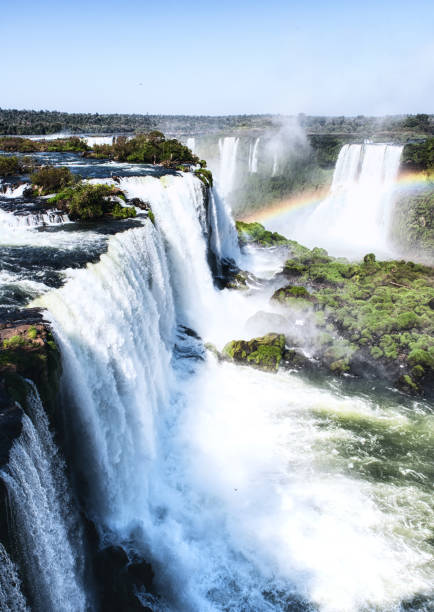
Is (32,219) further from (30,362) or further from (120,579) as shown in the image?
(120,579)

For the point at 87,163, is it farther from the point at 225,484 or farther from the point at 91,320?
the point at 225,484

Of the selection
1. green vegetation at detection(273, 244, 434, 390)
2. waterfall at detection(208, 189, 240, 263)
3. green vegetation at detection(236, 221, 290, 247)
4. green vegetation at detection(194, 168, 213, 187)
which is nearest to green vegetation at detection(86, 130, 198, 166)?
green vegetation at detection(194, 168, 213, 187)

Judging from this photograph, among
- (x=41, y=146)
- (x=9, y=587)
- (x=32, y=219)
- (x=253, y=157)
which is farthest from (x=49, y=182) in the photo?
(x=253, y=157)

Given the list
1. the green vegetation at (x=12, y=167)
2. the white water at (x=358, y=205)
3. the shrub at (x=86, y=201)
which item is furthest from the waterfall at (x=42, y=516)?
the white water at (x=358, y=205)

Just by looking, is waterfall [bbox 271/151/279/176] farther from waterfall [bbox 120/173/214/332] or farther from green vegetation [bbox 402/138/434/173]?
waterfall [bbox 120/173/214/332]

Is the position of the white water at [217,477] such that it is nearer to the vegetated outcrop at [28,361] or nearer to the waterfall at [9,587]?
the vegetated outcrop at [28,361]

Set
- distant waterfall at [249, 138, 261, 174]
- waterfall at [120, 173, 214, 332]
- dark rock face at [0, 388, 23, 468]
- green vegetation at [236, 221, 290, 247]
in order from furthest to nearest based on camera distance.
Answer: distant waterfall at [249, 138, 261, 174]
green vegetation at [236, 221, 290, 247]
waterfall at [120, 173, 214, 332]
dark rock face at [0, 388, 23, 468]

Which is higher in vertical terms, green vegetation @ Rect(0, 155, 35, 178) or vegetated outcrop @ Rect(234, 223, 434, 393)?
green vegetation @ Rect(0, 155, 35, 178)
